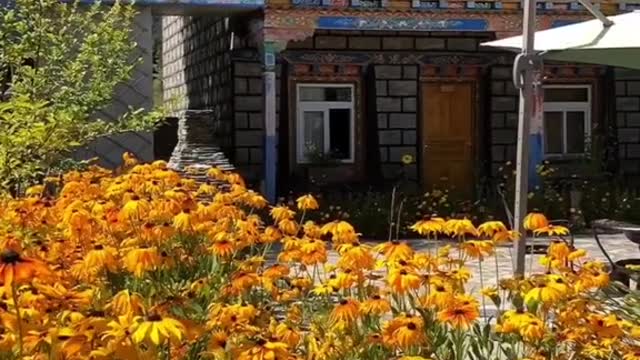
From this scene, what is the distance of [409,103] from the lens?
1448 centimetres

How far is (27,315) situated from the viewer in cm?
254

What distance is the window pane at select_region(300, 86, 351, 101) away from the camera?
46.6ft

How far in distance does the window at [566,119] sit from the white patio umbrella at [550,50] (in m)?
8.67

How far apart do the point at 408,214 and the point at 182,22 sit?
765 cm

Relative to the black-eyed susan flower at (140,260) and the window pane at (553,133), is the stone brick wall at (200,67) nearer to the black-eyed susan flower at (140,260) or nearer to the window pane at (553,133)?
the window pane at (553,133)

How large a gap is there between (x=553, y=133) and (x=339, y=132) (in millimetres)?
3325

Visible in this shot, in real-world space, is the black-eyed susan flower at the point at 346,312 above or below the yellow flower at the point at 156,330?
below

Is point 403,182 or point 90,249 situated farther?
point 403,182

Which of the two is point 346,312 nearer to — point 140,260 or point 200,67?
point 140,260

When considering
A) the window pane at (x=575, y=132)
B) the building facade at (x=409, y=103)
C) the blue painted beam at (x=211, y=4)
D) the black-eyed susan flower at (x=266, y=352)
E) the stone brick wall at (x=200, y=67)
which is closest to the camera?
the black-eyed susan flower at (x=266, y=352)

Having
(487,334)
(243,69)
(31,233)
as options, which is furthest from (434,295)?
(243,69)

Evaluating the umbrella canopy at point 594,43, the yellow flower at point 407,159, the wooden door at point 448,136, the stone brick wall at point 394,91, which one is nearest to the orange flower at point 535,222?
the umbrella canopy at point 594,43

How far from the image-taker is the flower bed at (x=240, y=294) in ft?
8.11

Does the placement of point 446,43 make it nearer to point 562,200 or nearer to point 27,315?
point 562,200
